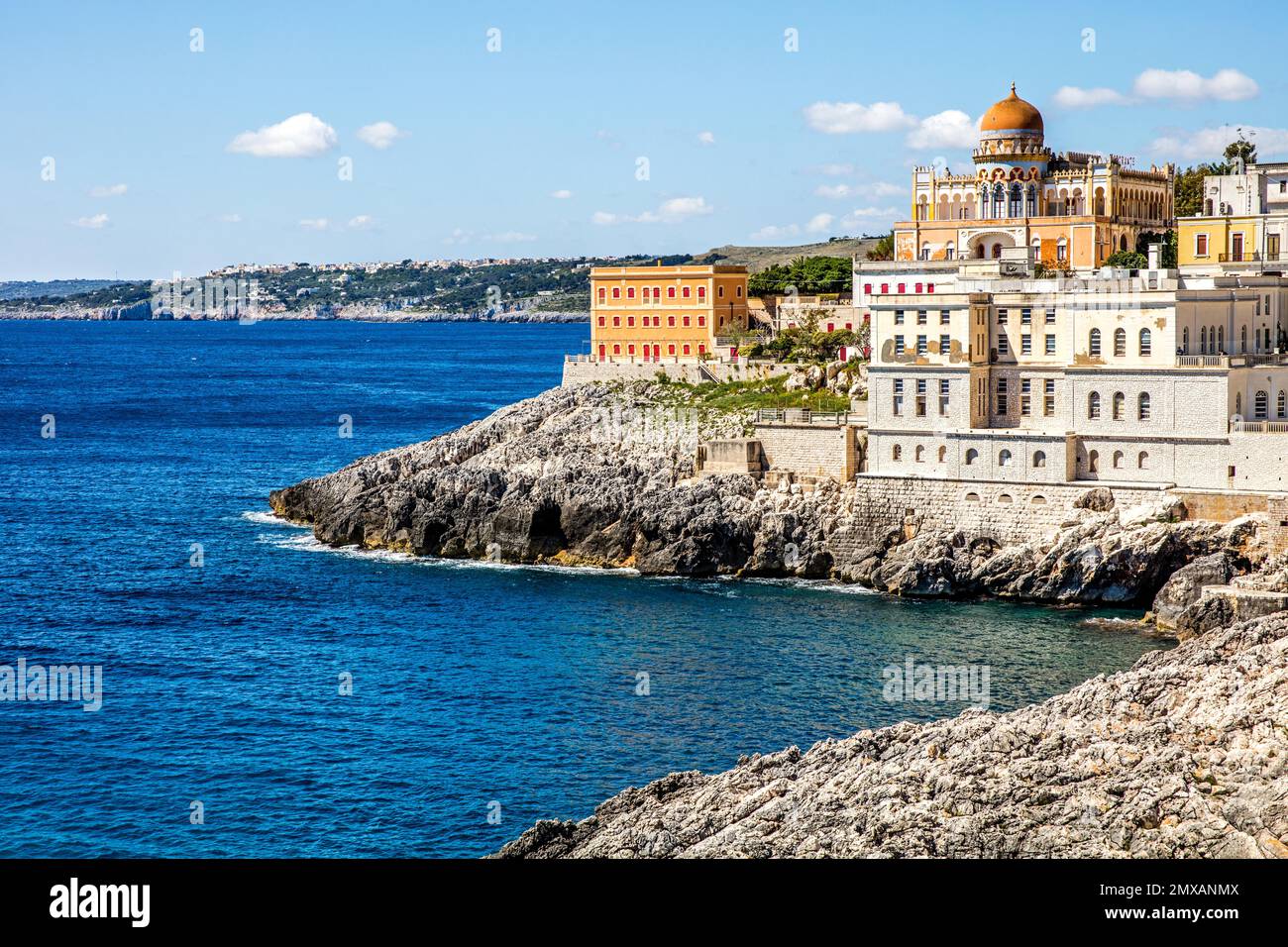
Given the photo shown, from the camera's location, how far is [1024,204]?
→ 278ft

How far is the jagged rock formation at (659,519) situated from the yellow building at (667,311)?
886cm

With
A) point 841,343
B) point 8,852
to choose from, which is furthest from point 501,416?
point 8,852

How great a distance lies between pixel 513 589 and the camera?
2405 inches

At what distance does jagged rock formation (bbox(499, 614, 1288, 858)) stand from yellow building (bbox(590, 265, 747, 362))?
178 ft

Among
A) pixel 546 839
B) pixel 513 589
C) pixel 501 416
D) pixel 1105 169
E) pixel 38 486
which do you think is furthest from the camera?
pixel 38 486

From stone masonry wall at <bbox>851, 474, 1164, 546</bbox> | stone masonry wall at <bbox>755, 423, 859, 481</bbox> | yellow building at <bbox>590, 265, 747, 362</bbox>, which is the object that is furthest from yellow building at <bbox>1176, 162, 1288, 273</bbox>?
yellow building at <bbox>590, 265, 747, 362</bbox>

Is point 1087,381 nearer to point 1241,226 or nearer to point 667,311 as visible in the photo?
point 1241,226

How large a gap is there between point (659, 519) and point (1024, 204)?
31.8 meters

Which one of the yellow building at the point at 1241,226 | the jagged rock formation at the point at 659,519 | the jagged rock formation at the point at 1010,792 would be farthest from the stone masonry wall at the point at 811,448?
the jagged rock formation at the point at 1010,792

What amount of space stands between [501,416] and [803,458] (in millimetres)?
17808

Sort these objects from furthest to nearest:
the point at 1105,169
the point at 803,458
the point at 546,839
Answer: the point at 1105,169 → the point at 803,458 → the point at 546,839

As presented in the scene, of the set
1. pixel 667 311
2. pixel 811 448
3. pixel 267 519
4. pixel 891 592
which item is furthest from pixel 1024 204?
pixel 267 519

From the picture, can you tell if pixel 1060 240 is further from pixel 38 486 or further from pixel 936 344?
pixel 38 486

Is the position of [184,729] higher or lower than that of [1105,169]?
lower
